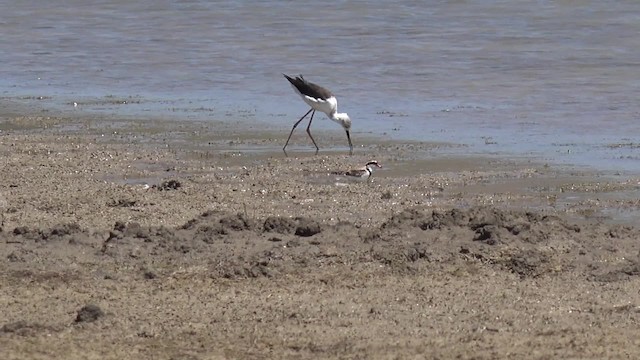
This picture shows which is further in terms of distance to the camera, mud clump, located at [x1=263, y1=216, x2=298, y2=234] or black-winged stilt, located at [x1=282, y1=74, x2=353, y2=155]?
black-winged stilt, located at [x1=282, y1=74, x2=353, y2=155]

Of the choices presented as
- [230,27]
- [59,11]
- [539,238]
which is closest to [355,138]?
[539,238]

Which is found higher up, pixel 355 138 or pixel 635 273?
pixel 635 273

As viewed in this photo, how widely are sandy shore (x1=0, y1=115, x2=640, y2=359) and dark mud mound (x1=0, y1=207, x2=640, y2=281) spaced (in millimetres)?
17

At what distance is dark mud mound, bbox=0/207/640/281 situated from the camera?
828cm

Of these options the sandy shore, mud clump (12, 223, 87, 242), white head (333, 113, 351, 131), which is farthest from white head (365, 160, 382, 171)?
mud clump (12, 223, 87, 242)

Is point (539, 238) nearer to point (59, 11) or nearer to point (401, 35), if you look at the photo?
point (401, 35)

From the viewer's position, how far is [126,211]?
33.1 feet

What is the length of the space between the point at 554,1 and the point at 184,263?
739 inches

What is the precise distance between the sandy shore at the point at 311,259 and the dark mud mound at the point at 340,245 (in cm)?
2

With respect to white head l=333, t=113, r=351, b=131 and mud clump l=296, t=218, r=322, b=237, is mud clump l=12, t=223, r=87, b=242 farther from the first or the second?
white head l=333, t=113, r=351, b=131

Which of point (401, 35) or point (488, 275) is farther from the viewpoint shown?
point (401, 35)

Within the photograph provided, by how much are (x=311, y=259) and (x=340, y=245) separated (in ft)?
1.17

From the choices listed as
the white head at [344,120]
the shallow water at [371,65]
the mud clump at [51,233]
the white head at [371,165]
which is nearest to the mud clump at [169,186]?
the white head at [371,165]

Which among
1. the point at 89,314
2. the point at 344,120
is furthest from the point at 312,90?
the point at 89,314
